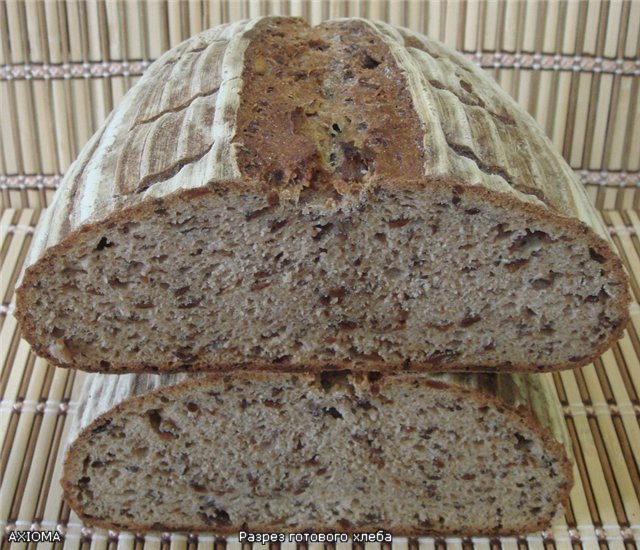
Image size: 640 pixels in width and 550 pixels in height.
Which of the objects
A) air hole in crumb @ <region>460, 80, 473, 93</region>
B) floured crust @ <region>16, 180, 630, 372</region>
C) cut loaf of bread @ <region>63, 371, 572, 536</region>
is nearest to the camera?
floured crust @ <region>16, 180, 630, 372</region>

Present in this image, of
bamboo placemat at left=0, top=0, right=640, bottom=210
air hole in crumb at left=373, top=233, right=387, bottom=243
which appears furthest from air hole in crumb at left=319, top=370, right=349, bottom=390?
bamboo placemat at left=0, top=0, right=640, bottom=210

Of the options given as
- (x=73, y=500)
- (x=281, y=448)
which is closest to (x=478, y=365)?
(x=281, y=448)

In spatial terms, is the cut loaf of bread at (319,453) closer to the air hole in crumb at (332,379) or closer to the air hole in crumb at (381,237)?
the air hole in crumb at (332,379)

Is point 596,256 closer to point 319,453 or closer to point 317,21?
point 319,453

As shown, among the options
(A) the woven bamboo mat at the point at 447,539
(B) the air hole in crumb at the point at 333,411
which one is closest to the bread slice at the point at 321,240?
(B) the air hole in crumb at the point at 333,411

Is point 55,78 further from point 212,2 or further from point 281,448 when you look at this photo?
point 281,448

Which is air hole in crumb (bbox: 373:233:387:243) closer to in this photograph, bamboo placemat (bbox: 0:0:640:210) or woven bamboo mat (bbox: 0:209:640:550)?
woven bamboo mat (bbox: 0:209:640:550)

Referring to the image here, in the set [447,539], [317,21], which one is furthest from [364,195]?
[317,21]

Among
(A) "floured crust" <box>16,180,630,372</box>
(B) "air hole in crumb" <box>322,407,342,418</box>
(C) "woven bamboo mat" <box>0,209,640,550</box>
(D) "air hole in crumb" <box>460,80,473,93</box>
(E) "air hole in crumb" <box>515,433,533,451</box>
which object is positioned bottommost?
(C) "woven bamboo mat" <box>0,209,640,550</box>
